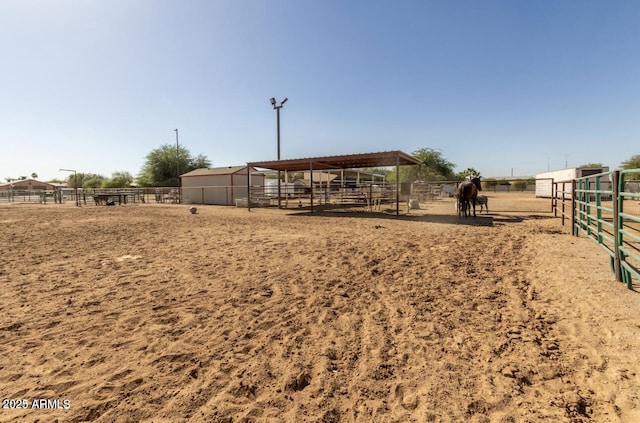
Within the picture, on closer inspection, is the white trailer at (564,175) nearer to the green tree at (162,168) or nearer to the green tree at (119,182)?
the green tree at (162,168)

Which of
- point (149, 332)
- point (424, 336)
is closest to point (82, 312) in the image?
point (149, 332)

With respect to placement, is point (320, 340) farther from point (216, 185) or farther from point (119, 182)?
point (119, 182)

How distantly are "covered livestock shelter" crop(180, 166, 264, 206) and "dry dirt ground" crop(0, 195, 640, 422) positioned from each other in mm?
20362

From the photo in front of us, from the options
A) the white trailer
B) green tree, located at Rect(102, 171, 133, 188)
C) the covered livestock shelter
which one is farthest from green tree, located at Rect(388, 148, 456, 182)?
green tree, located at Rect(102, 171, 133, 188)

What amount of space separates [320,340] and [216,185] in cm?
2619

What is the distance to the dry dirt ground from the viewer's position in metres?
2.12

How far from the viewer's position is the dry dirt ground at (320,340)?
2123 millimetres

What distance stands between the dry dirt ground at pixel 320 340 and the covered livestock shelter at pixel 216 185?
20.4 m

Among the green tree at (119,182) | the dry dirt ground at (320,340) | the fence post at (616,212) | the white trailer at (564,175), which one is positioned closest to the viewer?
the dry dirt ground at (320,340)

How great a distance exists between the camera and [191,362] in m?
2.65

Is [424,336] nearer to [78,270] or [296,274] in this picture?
[296,274]

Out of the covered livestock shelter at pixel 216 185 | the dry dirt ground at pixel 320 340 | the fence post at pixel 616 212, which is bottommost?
the dry dirt ground at pixel 320 340

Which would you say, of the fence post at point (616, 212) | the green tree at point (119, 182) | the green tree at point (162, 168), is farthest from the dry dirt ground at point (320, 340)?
the green tree at point (119, 182)

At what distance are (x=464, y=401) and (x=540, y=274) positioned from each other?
142 inches
